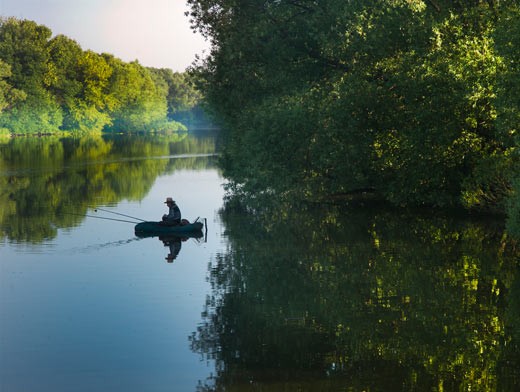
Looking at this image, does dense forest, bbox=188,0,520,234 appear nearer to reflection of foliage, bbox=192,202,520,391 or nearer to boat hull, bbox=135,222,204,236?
reflection of foliage, bbox=192,202,520,391

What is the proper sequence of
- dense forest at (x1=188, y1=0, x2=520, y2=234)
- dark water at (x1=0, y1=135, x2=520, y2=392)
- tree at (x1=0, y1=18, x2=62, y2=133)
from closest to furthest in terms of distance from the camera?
dark water at (x1=0, y1=135, x2=520, y2=392), dense forest at (x1=188, y1=0, x2=520, y2=234), tree at (x1=0, y1=18, x2=62, y2=133)

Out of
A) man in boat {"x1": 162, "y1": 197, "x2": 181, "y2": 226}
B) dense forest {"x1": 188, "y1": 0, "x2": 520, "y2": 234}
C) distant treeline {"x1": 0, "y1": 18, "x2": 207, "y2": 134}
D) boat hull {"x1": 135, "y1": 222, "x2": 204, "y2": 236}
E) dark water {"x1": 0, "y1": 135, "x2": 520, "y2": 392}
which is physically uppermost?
distant treeline {"x1": 0, "y1": 18, "x2": 207, "y2": 134}

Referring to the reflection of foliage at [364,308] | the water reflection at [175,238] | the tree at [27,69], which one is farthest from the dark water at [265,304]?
the tree at [27,69]

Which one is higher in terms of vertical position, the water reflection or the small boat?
the small boat

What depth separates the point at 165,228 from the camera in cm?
3209

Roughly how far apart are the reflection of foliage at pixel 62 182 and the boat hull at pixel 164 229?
13.0 ft

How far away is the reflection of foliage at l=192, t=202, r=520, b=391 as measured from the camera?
15.3 m

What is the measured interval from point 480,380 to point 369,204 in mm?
26944

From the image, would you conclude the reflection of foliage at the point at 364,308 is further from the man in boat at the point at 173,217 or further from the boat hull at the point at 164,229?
the man in boat at the point at 173,217

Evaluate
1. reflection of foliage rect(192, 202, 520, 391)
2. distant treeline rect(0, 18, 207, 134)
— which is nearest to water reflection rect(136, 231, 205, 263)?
reflection of foliage rect(192, 202, 520, 391)

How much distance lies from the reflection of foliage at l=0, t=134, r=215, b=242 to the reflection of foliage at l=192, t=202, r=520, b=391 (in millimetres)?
10635

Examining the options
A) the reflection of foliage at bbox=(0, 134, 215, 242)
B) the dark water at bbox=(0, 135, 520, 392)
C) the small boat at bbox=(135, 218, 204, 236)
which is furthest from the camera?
the reflection of foliage at bbox=(0, 134, 215, 242)

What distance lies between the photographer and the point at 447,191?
124 feet

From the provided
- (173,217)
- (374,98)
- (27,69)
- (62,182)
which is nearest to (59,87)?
(27,69)
